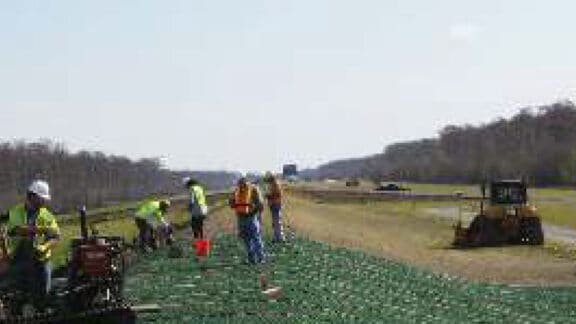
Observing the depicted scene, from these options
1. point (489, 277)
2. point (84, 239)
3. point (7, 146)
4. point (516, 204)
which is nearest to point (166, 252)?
point (489, 277)

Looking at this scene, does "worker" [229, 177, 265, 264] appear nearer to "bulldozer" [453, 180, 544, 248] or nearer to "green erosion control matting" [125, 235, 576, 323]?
"green erosion control matting" [125, 235, 576, 323]

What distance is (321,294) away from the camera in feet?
73.6

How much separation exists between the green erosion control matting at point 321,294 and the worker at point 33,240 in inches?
100

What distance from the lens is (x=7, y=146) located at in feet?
572

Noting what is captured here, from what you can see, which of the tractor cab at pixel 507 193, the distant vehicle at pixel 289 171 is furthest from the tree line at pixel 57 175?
the tractor cab at pixel 507 193

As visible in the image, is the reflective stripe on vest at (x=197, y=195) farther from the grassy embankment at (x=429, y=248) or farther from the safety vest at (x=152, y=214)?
the grassy embankment at (x=429, y=248)

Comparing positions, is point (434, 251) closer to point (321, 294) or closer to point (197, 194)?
point (197, 194)

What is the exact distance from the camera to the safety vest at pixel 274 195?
3438 centimetres

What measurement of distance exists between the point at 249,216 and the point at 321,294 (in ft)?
21.5

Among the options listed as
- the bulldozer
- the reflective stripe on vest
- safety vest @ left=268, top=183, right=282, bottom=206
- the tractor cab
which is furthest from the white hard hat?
the tractor cab

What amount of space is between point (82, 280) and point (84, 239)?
601 mm

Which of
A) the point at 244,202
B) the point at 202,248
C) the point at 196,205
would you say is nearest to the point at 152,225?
the point at 196,205

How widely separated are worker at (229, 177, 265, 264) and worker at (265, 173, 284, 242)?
4.20 m

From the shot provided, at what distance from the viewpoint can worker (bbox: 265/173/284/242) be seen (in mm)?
33750
